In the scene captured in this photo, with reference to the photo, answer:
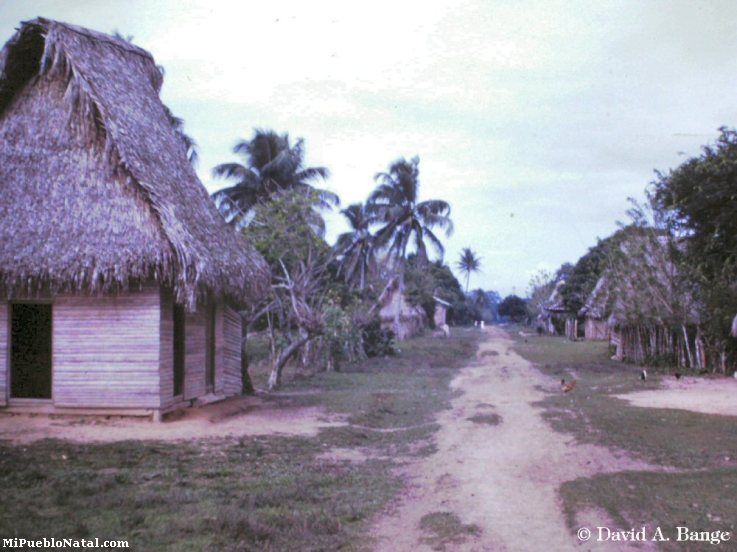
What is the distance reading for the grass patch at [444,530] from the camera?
18.8ft

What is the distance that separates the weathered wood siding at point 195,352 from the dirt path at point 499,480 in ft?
15.5

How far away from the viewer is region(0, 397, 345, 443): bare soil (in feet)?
34.5

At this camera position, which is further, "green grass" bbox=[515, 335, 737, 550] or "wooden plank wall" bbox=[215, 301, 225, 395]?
"wooden plank wall" bbox=[215, 301, 225, 395]

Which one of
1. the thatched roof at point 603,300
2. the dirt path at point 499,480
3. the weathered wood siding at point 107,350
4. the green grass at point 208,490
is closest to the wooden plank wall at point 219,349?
the weathered wood siding at point 107,350

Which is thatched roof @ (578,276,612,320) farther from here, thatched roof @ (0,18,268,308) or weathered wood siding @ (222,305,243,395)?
thatched roof @ (0,18,268,308)

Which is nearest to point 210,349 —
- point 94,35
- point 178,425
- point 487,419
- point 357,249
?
point 178,425

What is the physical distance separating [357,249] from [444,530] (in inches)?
1384

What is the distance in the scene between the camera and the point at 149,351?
11742 mm

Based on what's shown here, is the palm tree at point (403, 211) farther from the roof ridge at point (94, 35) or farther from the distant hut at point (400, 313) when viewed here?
the roof ridge at point (94, 35)

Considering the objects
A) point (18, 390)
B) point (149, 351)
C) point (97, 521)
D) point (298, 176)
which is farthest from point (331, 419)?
point (298, 176)

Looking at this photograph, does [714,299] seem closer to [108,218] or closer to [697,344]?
[697,344]

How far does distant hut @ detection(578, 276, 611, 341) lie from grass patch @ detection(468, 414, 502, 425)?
15976mm

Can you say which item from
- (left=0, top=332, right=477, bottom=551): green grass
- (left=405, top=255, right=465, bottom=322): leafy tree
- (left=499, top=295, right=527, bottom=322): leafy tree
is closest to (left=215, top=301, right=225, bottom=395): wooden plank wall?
(left=0, top=332, right=477, bottom=551): green grass

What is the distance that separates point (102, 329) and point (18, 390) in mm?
3339
